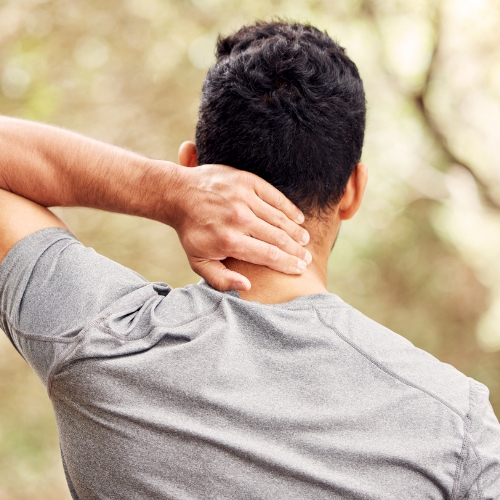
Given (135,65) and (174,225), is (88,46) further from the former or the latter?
(174,225)

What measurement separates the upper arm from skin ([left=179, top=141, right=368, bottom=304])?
1.03ft

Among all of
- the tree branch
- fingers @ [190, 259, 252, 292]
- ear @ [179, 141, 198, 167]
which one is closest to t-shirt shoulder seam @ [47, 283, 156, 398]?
fingers @ [190, 259, 252, 292]

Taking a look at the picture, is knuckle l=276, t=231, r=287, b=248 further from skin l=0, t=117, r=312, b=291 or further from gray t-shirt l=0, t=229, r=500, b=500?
gray t-shirt l=0, t=229, r=500, b=500

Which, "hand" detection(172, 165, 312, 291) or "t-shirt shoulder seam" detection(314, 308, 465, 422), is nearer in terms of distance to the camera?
"t-shirt shoulder seam" detection(314, 308, 465, 422)

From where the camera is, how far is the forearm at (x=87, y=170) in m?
1.06

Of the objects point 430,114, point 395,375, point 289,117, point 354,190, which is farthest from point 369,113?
point 395,375

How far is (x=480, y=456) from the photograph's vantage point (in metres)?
0.78

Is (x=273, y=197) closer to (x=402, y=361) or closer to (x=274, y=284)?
(x=274, y=284)

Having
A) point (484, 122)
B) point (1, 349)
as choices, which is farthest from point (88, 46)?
point (484, 122)

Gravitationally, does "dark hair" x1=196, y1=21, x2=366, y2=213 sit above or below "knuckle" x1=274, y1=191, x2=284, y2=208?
above

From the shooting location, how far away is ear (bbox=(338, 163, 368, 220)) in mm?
1062

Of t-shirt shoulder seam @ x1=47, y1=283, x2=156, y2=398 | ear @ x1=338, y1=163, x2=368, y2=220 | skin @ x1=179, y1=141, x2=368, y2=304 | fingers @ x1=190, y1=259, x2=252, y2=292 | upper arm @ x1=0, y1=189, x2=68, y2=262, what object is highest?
ear @ x1=338, y1=163, x2=368, y2=220

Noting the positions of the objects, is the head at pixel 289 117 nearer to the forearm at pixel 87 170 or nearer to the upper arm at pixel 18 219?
the forearm at pixel 87 170

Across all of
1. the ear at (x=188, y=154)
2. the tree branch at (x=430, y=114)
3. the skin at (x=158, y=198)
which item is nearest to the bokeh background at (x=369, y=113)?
the tree branch at (x=430, y=114)
